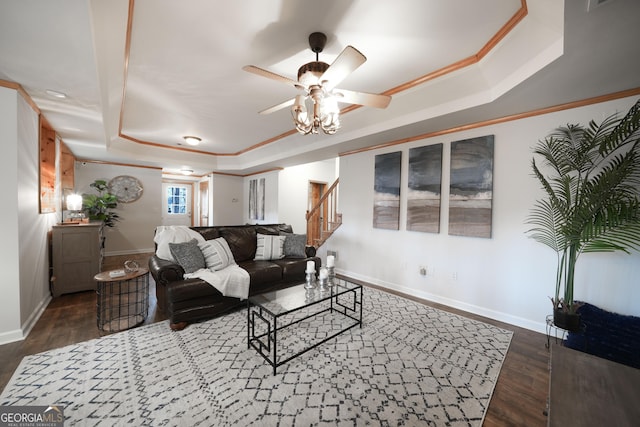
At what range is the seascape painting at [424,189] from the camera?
3.54 metres

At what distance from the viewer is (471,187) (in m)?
3.20

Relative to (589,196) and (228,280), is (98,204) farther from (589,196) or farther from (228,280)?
(589,196)

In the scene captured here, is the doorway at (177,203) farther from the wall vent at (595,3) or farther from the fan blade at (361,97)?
the wall vent at (595,3)

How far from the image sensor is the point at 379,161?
425cm

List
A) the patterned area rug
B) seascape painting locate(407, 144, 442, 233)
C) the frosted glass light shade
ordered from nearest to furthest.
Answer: the patterned area rug
seascape painting locate(407, 144, 442, 233)
the frosted glass light shade

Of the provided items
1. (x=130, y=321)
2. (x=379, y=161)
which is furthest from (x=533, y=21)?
(x=130, y=321)

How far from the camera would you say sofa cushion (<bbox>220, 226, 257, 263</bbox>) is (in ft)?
12.4

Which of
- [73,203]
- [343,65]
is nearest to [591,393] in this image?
[343,65]

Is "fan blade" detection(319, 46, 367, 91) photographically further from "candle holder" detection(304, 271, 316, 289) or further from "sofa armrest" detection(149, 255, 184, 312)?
"sofa armrest" detection(149, 255, 184, 312)

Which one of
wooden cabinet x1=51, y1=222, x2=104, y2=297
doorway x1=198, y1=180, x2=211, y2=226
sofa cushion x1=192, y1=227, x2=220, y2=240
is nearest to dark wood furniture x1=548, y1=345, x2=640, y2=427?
sofa cushion x1=192, y1=227, x2=220, y2=240

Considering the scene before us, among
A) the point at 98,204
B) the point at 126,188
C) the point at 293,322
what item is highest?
the point at 126,188

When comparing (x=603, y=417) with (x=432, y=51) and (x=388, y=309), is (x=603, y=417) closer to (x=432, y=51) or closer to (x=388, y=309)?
(x=388, y=309)

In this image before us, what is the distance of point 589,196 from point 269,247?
11.8 ft

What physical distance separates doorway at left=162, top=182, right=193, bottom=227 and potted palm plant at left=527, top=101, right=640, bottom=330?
9645 millimetres
